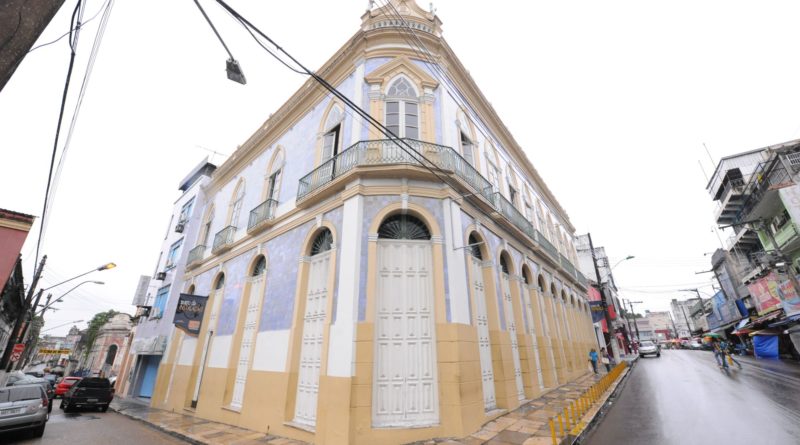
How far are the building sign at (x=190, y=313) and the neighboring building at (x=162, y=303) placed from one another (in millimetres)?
3671

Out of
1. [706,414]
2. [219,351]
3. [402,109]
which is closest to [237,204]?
[219,351]

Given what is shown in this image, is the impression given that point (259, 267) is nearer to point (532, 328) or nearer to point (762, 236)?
point (532, 328)

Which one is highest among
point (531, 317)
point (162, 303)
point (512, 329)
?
point (162, 303)

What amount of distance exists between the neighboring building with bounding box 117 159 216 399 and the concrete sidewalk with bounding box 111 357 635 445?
630 centimetres

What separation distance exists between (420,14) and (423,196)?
7783 millimetres

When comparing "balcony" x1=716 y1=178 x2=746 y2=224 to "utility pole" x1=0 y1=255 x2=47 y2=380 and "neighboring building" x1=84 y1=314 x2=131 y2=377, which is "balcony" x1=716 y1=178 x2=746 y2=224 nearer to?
"utility pole" x1=0 y1=255 x2=47 y2=380

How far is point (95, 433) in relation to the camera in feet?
30.1

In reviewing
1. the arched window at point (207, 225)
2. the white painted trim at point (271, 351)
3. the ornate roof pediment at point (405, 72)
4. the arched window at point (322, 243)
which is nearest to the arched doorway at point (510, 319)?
the arched window at point (322, 243)

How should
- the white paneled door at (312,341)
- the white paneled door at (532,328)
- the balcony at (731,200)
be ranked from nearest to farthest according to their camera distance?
the white paneled door at (312,341) < the white paneled door at (532,328) < the balcony at (731,200)

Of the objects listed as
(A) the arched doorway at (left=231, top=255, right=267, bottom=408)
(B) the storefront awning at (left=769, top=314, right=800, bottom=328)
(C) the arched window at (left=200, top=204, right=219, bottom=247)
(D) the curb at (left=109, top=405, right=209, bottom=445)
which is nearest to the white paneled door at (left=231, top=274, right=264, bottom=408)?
(A) the arched doorway at (left=231, top=255, right=267, bottom=408)

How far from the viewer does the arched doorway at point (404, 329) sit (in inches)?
269

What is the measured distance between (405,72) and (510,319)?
361 inches

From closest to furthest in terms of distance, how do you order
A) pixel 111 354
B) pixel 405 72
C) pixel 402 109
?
1. pixel 402 109
2. pixel 405 72
3. pixel 111 354

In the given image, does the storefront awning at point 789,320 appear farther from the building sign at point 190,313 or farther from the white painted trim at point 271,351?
the building sign at point 190,313
